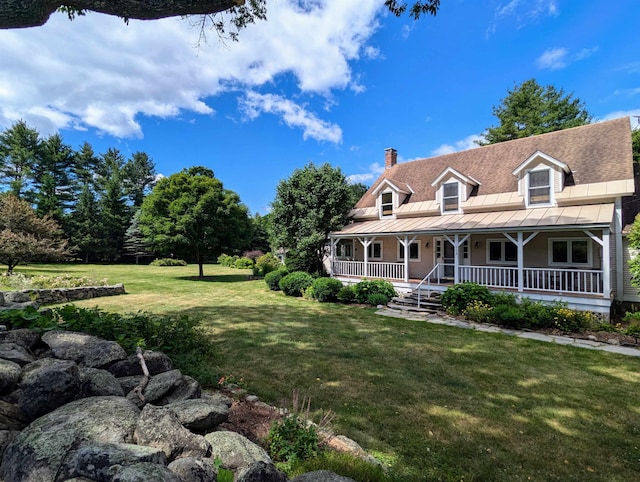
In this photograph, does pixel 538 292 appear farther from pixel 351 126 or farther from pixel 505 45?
pixel 351 126

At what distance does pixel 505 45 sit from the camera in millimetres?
11562

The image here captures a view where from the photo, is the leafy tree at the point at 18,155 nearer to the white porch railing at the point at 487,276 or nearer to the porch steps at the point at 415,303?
the porch steps at the point at 415,303

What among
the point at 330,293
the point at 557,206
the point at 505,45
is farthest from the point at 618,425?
the point at 505,45

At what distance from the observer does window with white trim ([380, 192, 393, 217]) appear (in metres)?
16.8

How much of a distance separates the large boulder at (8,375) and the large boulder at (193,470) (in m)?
2.00

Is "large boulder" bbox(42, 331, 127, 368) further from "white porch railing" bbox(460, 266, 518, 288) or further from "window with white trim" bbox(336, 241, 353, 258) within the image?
"window with white trim" bbox(336, 241, 353, 258)

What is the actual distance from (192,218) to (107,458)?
63.0ft

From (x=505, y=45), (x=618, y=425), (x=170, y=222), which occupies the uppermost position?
(x=505, y=45)

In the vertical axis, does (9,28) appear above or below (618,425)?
above

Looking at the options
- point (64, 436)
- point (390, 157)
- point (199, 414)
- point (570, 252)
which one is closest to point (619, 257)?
point (570, 252)

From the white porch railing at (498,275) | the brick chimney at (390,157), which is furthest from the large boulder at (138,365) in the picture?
the brick chimney at (390,157)

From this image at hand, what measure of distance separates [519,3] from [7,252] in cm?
2204

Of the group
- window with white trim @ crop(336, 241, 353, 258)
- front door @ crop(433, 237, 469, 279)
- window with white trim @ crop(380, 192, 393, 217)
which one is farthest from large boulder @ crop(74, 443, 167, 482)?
window with white trim @ crop(336, 241, 353, 258)

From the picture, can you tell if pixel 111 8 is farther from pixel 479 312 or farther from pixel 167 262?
pixel 167 262
